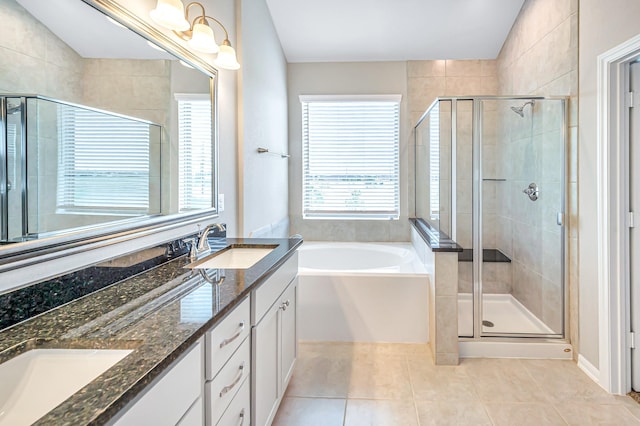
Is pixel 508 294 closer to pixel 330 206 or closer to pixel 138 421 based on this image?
pixel 330 206

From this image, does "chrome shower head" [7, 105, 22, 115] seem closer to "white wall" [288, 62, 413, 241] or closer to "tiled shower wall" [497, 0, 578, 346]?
"tiled shower wall" [497, 0, 578, 346]

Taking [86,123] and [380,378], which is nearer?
[86,123]

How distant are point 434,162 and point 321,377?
189 centimetres

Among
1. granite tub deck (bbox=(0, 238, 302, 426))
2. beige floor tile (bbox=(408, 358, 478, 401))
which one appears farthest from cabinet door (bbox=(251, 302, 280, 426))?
beige floor tile (bbox=(408, 358, 478, 401))

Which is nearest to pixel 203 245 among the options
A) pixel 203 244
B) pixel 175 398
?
pixel 203 244

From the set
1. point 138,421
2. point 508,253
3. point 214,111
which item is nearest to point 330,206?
point 508,253

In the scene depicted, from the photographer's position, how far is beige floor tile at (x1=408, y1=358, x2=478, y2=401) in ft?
7.61

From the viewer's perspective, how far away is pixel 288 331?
2.14 meters

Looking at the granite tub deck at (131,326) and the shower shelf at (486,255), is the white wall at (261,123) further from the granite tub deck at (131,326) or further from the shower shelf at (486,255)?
the shower shelf at (486,255)

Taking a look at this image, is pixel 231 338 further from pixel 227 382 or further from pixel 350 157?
pixel 350 157

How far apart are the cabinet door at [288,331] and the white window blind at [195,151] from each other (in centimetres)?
71

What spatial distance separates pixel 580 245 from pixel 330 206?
2531mm

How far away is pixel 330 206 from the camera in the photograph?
4.54 metres

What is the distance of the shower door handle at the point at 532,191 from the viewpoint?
3.00 meters
